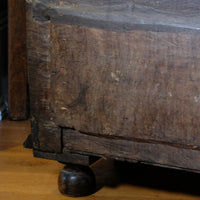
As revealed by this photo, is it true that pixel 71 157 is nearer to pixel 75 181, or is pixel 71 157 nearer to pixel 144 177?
pixel 75 181

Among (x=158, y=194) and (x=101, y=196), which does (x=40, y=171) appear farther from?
(x=158, y=194)

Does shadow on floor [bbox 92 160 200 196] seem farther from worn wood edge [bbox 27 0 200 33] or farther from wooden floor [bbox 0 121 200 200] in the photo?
worn wood edge [bbox 27 0 200 33]

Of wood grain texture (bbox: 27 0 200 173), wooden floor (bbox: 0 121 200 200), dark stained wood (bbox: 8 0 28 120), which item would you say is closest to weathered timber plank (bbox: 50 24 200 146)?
wood grain texture (bbox: 27 0 200 173)

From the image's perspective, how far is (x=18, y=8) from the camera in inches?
83.4

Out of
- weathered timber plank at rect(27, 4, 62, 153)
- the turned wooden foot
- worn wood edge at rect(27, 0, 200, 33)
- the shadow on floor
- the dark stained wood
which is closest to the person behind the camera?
worn wood edge at rect(27, 0, 200, 33)

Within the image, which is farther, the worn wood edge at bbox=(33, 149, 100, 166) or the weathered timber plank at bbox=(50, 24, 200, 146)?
the worn wood edge at bbox=(33, 149, 100, 166)

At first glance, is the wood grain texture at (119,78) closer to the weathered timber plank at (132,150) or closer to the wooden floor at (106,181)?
the weathered timber plank at (132,150)

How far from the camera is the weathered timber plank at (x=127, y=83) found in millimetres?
1141

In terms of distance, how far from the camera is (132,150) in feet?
4.15

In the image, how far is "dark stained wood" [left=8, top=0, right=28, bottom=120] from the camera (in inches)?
84.0

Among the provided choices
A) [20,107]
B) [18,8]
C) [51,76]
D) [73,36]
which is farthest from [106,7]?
[20,107]

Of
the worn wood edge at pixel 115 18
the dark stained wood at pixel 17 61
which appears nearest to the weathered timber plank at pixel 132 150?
the worn wood edge at pixel 115 18

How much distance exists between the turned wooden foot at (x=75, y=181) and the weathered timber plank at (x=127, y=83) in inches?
6.8

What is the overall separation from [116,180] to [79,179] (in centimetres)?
21
